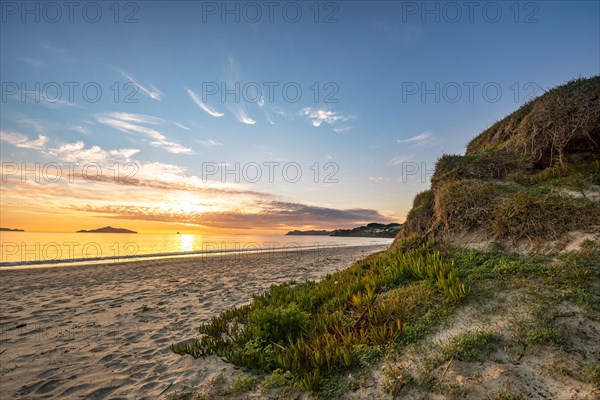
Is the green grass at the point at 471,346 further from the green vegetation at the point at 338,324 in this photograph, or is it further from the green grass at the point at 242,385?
the green grass at the point at 242,385

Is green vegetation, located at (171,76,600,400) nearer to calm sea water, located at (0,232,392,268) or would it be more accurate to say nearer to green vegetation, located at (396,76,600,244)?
green vegetation, located at (396,76,600,244)

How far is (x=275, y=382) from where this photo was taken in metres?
4.24

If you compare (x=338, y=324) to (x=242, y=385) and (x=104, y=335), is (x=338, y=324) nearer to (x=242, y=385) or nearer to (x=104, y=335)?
(x=242, y=385)

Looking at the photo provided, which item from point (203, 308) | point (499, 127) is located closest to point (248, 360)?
point (203, 308)

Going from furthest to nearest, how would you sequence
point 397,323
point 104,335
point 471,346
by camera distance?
point 104,335 < point 397,323 < point 471,346

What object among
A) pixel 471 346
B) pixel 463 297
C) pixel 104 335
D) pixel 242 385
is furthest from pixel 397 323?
pixel 104 335

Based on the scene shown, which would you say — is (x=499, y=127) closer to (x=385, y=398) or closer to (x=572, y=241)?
(x=572, y=241)

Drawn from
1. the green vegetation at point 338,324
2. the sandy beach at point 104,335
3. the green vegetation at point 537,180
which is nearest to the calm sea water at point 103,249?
the sandy beach at point 104,335

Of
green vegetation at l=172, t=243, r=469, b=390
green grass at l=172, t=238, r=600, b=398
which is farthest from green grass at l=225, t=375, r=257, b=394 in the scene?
green vegetation at l=172, t=243, r=469, b=390

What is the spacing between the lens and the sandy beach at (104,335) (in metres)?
4.90

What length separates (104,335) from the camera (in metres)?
7.30

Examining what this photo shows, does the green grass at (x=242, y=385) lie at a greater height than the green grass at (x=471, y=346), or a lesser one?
lesser

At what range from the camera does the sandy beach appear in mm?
4902

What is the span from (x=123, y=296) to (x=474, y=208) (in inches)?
518
